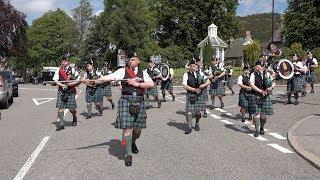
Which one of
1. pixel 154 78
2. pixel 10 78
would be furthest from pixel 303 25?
pixel 154 78

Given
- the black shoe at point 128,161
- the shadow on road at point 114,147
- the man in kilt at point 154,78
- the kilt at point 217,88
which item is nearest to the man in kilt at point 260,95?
the shadow on road at point 114,147

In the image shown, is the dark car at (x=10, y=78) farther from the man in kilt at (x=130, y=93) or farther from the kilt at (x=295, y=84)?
the man in kilt at (x=130, y=93)

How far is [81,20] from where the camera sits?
86.4 meters

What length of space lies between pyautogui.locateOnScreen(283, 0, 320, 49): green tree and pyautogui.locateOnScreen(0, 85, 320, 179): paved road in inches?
1814

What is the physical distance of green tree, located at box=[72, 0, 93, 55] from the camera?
8544cm

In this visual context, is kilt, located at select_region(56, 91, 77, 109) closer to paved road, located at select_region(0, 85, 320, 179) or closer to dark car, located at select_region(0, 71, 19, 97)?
paved road, located at select_region(0, 85, 320, 179)

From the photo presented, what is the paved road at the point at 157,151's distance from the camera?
23.9ft

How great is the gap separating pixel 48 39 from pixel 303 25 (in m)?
39.4

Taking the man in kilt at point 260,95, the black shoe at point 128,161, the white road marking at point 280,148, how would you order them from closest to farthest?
the black shoe at point 128,161
the white road marking at point 280,148
the man in kilt at point 260,95

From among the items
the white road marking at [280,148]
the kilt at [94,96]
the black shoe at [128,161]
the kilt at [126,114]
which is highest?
the kilt at [126,114]

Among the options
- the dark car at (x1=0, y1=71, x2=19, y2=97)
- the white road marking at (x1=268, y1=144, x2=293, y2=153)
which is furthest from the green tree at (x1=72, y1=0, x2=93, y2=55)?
the white road marking at (x1=268, y1=144, x2=293, y2=153)

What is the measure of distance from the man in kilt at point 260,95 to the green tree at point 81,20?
76106mm

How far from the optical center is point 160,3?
232 feet

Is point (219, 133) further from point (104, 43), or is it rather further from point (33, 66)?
point (33, 66)
